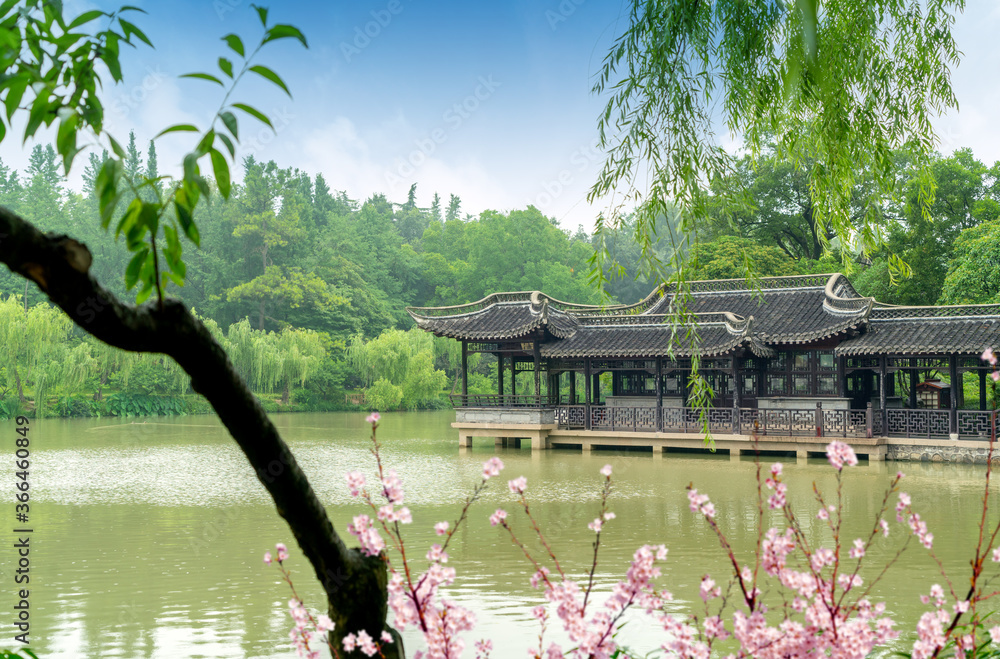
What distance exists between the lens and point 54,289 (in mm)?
1440

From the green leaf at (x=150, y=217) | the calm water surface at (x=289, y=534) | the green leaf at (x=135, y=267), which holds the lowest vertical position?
the calm water surface at (x=289, y=534)

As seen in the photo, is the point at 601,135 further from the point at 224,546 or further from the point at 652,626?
the point at 224,546

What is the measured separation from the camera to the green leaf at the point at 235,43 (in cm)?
141

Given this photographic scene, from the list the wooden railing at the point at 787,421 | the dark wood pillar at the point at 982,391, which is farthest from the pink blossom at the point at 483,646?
the dark wood pillar at the point at 982,391

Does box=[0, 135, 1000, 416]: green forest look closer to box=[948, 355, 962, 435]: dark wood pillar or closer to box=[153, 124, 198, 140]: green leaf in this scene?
box=[948, 355, 962, 435]: dark wood pillar

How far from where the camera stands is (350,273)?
3853cm

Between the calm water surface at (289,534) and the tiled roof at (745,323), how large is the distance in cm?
196

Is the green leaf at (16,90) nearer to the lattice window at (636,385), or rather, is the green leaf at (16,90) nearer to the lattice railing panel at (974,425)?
the lattice railing panel at (974,425)

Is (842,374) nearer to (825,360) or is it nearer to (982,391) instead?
(825,360)

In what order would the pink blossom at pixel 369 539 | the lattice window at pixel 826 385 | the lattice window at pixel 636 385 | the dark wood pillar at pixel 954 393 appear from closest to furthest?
1. the pink blossom at pixel 369 539
2. the dark wood pillar at pixel 954 393
3. the lattice window at pixel 826 385
4. the lattice window at pixel 636 385

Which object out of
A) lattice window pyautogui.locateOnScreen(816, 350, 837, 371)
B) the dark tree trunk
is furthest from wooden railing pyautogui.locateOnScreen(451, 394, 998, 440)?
the dark tree trunk

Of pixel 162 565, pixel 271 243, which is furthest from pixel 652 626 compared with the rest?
pixel 271 243

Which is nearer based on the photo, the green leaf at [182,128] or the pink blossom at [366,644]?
the green leaf at [182,128]

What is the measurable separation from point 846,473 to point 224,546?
8773 mm
